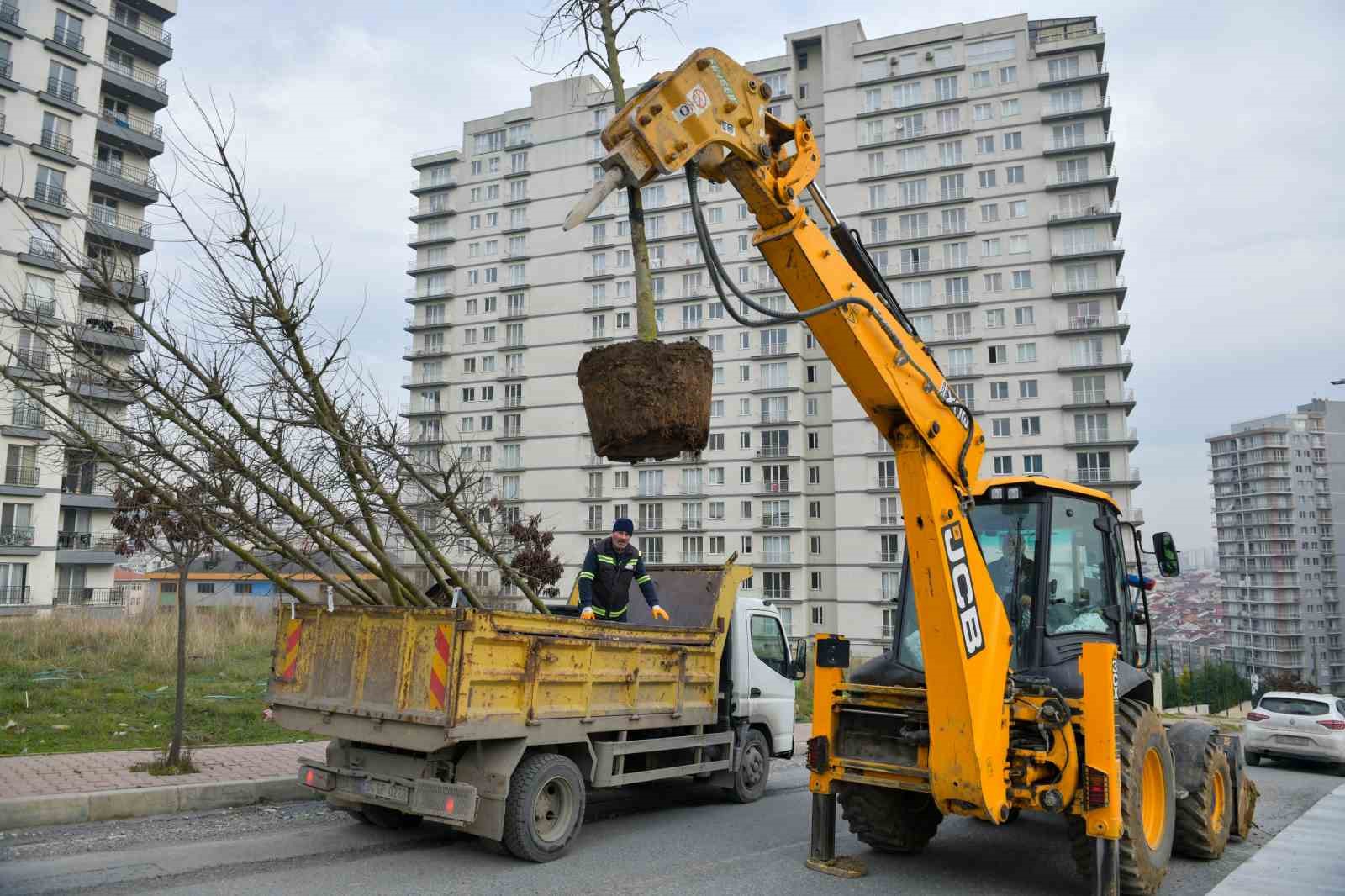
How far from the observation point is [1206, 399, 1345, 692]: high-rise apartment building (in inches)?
3856

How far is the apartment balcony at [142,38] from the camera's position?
46.2 meters

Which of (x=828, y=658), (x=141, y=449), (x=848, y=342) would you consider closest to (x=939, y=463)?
(x=848, y=342)

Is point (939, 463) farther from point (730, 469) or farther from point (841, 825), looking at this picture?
point (730, 469)

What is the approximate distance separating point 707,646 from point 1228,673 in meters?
56.5

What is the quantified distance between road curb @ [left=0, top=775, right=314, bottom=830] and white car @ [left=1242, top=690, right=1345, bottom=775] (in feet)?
47.7

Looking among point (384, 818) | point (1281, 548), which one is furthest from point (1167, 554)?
point (1281, 548)

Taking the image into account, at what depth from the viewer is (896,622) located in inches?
287

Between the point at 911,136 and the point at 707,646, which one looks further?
the point at 911,136

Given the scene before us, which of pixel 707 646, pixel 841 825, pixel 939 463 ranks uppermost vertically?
pixel 939 463

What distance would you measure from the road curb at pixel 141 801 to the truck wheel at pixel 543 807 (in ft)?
10.2

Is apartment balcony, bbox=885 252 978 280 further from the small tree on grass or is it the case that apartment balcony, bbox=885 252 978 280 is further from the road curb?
the road curb

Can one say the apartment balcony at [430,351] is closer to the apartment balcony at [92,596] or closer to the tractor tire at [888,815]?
the apartment balcony at [92,596]

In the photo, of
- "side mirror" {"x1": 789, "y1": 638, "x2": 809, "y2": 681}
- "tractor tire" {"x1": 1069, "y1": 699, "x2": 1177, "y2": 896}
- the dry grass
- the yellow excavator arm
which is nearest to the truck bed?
"side mirror" {"x1": 789, "y1": 638, "x2": 809, "y2": 681}

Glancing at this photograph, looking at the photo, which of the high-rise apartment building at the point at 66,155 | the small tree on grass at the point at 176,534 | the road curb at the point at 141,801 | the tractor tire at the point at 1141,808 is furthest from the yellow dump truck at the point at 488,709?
the high-rise apartment building at the point at 66,155
